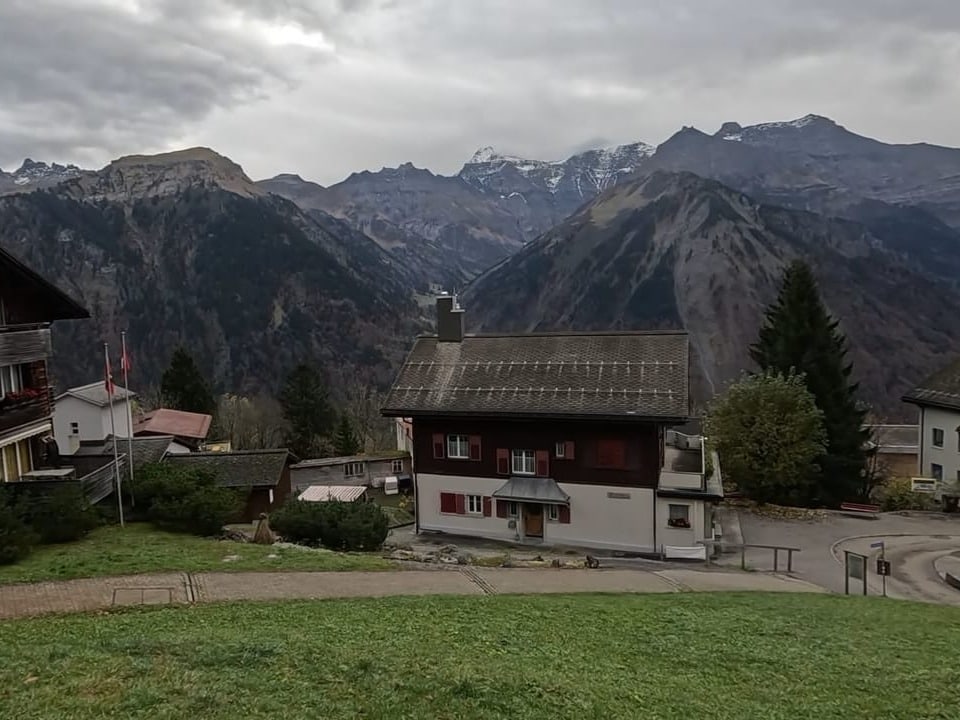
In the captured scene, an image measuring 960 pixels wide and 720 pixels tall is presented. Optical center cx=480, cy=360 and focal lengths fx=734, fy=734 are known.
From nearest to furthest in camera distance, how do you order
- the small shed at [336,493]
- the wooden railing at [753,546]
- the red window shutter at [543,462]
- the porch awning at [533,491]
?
the wooden railing at [753,546], the porch awning at [533,491], the red window shutter at [543,462], the small shed at [336,493]

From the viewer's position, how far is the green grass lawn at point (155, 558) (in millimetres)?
15062

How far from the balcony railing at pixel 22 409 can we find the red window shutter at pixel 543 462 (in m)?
18.0

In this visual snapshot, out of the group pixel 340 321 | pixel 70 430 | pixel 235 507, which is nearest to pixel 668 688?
pixel 235 507

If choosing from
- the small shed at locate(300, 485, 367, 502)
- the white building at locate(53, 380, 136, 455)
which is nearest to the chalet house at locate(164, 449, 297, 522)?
the small shed at locate(300, 485, 367, 502)

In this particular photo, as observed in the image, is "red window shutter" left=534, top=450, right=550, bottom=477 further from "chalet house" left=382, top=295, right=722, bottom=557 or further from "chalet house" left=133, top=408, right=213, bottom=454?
"chalet house" left=133, top=408, right=213, bottom=454

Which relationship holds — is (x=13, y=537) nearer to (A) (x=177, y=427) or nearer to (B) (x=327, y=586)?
(B) (x=327, y=586)

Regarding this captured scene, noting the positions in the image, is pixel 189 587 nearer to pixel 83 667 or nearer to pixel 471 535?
pixel 83 667

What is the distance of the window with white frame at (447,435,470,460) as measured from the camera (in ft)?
105

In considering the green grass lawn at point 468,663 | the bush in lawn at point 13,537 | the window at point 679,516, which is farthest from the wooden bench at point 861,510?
the bush in lawn at point 13,537

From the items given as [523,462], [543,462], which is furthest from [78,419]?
[543,462]

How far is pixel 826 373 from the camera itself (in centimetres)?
4141

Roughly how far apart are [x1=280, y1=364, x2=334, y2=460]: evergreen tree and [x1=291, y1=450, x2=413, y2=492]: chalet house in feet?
36.3

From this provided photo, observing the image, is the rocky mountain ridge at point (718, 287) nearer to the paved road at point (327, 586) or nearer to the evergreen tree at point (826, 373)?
the evergreen tree at point (826, 373)

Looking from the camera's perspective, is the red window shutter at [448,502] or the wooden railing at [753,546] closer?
the wooden railing at [753,546]
